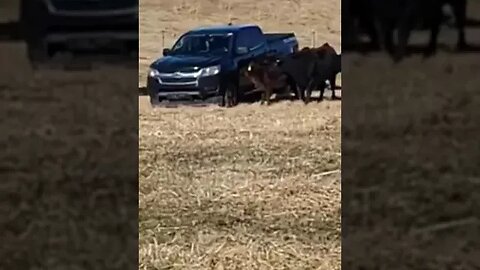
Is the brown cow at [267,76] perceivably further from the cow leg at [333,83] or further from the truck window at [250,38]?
the cow leg at [333,83]

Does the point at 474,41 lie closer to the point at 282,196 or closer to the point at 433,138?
the point at 433,138

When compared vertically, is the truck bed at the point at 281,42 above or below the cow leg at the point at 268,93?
above

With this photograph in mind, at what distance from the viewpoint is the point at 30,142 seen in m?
2.76

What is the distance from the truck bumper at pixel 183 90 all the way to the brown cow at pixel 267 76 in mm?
207

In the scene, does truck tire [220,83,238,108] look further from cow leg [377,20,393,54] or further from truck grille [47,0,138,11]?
truck grille [47,0,138,11]

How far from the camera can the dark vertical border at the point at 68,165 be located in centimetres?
251

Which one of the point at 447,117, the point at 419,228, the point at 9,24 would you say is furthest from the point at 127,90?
the point at 447,117

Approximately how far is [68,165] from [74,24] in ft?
1.23

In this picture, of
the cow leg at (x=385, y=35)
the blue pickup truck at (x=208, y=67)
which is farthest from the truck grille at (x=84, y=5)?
the blue pickup truck at (x=208, y=67)

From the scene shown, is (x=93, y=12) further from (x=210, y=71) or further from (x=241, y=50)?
(x=241, y=50)

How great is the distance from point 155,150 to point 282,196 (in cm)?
78

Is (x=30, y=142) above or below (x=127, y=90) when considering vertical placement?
below

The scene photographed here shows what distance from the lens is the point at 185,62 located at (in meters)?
4.98

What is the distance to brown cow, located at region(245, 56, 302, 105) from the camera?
5.16 metres
